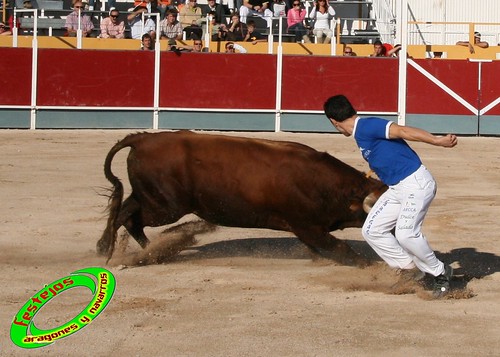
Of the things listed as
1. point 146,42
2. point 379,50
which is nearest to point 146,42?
point 146,42

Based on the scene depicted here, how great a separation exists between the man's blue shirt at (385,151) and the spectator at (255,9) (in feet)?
41.5

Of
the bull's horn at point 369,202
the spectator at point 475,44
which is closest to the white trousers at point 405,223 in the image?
the bull's horn at point 369,202

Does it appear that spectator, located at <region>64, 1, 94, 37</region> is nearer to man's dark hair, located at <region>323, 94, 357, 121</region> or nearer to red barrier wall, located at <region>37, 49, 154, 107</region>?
red barrier wall, located at <region>37, 49, 154, 107</region>

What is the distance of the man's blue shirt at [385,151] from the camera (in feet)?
20.1

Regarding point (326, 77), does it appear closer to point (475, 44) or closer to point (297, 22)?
point (297, 22)

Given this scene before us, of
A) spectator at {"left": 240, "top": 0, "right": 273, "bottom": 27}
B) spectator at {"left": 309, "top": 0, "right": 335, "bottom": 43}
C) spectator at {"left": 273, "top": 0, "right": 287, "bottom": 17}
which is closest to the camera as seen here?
spectator at {"left": 309, "top": 0, "right": 335, "bottom": 43}

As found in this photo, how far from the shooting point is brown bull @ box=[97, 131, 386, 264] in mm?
7055

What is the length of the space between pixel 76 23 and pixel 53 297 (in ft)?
40.9

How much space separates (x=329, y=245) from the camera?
7.08 meters

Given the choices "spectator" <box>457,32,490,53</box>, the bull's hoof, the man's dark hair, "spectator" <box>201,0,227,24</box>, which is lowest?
the bull's hoof

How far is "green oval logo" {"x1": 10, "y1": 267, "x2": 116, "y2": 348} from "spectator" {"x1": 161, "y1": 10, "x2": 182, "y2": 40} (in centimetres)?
1115

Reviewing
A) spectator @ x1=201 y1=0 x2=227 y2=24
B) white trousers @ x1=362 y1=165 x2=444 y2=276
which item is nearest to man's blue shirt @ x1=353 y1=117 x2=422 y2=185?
white trousers @ x1=362 y1=165 x2=444 y2=276

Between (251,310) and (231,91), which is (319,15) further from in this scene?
(251,310)

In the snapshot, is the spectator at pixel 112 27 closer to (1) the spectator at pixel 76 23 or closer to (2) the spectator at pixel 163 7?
(1) the spectator at pixel 76 23
